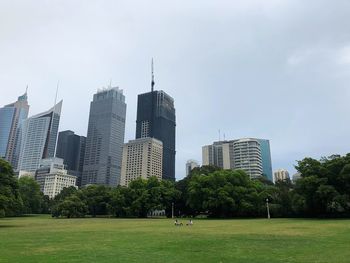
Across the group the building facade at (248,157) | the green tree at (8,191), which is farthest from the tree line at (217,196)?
the building facade at (248,157)

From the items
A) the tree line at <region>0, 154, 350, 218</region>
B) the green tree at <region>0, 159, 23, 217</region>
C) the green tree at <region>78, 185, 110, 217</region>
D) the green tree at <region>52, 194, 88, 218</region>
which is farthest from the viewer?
the green tree at <region>78, 185, 110, 217</region>

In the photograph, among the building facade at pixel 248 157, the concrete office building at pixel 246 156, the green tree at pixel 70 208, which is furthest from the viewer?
the concrete office building at pixel 246 156

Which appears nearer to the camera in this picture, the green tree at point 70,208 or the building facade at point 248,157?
the green tree at point 70,208

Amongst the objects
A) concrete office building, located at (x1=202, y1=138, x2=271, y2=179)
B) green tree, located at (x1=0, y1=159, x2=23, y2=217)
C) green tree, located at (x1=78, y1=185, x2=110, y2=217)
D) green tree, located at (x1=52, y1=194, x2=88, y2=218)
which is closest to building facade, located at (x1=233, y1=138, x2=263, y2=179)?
concrete office building, located at (x1=202, y1=138, x2=271, y2=179)

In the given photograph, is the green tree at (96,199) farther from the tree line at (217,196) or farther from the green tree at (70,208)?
the green tree at (70,208)

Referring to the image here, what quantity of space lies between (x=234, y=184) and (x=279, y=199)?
8.75m

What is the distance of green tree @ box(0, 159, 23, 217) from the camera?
37.9m

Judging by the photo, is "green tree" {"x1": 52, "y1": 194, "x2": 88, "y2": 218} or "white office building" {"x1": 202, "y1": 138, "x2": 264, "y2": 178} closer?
"green tree" {"x1": 52, "y1": 194, "x2": 88, "y2": 218}

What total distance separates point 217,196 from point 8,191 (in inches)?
1449

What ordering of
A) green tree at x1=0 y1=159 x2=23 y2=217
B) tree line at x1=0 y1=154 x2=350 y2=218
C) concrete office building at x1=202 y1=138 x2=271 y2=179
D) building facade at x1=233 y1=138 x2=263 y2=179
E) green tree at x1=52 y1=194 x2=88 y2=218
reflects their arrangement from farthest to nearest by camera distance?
concrete office building at x1=202 y1=138 x2=271 y2=179 → building facade at x1=233 y1=138 x2=263 y2=179 → green tree at x1=52 y1=194 x2=88 y2=218 → tree line at x1=0 y1=154 x2=350 y2=218 → green tree at x1=0 y1=159 x2=23 y2=217

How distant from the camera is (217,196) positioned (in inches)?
2504

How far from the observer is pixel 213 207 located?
215 feet

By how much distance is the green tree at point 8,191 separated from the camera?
3794 centimetres

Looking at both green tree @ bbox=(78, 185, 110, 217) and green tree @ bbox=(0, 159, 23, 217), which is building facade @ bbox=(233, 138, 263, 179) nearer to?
green tree @ bbox=(78, 185, 110, 217)
